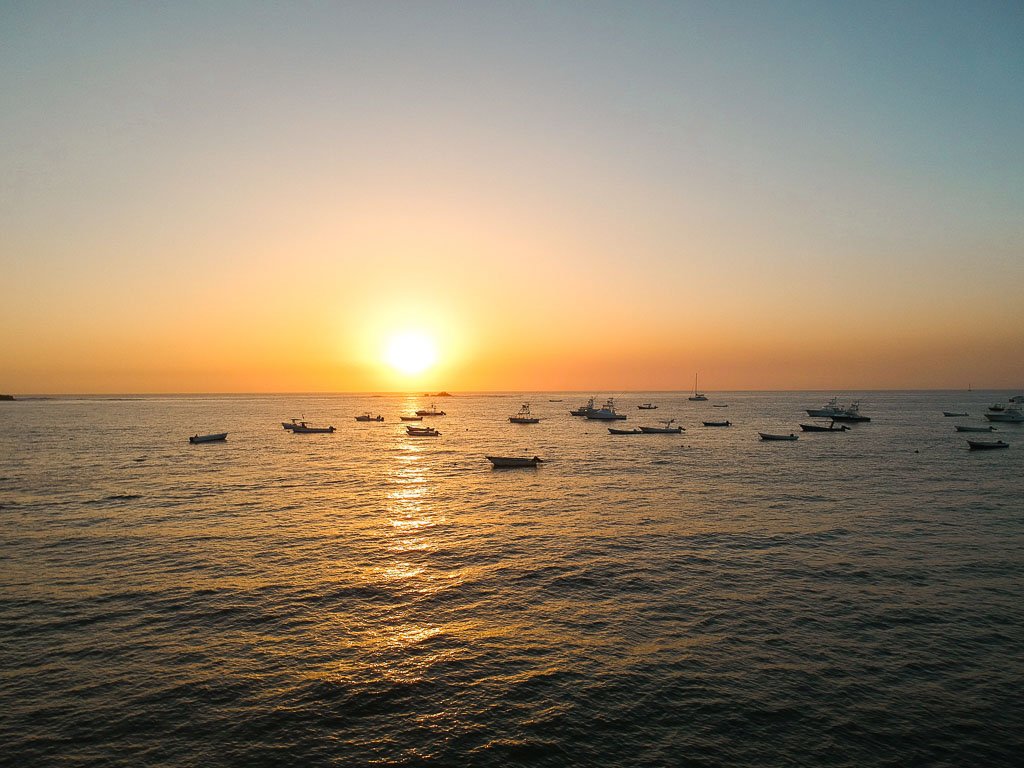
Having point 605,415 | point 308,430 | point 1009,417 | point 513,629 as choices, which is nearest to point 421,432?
point 308,430

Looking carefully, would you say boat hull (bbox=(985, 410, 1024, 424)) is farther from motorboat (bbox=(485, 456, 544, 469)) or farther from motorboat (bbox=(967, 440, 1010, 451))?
motorboat (bbox=(485, 456, 544, 469))

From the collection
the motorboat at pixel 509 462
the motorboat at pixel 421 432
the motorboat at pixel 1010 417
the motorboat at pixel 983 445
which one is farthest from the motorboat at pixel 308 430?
the motorboat at pixel 1010 417

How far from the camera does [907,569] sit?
29.7 metres

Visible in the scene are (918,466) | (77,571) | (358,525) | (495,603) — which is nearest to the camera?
(495,603)

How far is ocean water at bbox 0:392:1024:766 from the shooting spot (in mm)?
15609

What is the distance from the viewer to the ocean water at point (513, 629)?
15.6 meters

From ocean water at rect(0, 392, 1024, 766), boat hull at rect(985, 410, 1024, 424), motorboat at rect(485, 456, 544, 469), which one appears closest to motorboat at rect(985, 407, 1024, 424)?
boat hull at rect(985, 410, 1024, 424)

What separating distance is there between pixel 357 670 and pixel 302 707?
2.41 metres

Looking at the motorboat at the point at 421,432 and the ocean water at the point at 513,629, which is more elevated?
the motorboat at the point at 421,432

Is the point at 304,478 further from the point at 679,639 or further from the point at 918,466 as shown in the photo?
the point at 918,466

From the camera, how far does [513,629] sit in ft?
73.9

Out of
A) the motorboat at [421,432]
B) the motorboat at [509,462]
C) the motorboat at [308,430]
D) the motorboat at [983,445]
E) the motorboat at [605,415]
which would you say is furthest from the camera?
the motorboat at [605,415]

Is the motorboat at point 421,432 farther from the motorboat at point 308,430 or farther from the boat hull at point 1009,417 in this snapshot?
the boat hull at point 1009,417

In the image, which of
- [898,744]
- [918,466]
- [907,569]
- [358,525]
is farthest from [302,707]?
[918,466]
